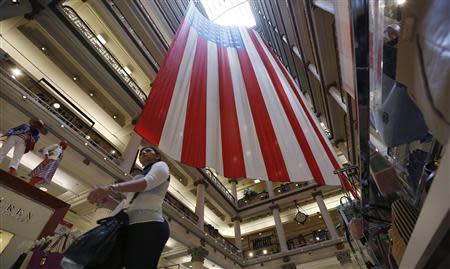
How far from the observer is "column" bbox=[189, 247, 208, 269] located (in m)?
9.94

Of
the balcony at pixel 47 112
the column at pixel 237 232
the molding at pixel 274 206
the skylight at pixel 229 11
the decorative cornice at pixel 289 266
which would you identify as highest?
the skylight at pixel 229 11

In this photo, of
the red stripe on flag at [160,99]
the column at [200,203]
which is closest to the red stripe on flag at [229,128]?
the red stripe on flag at [160,99]

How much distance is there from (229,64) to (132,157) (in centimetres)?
604

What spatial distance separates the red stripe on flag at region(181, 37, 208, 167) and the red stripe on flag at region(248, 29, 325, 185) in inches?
52.7

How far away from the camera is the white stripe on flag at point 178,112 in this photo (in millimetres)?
2588

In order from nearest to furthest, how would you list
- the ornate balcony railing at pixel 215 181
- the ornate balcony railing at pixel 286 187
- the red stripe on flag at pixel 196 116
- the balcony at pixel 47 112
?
the red stripe on flag at pixel 196 116 < the balcony at pixel 47 112 < the ornate balcony railing at pixel 215 181 < the ornate balcony railing at pixel 286 187

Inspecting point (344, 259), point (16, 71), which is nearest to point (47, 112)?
point (16, 71)

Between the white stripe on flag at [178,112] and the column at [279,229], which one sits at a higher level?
the column at [279,229]

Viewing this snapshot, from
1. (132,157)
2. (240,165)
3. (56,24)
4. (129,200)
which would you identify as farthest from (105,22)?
(129,200)

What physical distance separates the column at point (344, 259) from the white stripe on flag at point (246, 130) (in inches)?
438

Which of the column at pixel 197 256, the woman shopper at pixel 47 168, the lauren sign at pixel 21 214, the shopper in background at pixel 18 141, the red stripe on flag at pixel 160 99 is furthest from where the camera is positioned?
the column at pixel 197 256

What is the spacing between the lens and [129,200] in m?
1.43

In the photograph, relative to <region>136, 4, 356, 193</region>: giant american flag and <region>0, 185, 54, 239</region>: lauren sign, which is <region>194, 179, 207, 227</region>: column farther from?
<region>0, 185, 54, 239</region>: lauren sign

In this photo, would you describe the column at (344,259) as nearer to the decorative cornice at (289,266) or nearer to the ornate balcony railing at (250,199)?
the decorative cornice at (289,266)
